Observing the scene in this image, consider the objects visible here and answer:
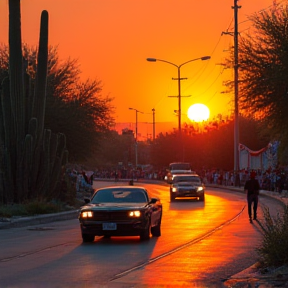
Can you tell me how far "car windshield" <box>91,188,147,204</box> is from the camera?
68.1 feet

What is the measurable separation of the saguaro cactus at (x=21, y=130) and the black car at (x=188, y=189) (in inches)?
555

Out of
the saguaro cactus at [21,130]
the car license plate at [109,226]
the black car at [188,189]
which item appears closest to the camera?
the car license plate at [109,226]

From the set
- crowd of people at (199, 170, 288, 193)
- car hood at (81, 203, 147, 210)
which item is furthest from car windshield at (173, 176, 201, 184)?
car hood at (81, 203, 147, 210)

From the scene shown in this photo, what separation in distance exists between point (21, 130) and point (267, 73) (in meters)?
10.8

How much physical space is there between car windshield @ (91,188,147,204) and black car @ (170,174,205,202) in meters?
23.5

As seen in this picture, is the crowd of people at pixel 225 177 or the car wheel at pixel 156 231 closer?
the car wheel at pixel 156 231

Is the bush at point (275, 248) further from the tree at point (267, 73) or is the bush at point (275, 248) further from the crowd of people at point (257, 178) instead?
the crowd of people at point (257, 178)

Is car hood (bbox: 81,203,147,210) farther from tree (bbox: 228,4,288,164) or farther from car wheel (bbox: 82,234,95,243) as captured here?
tree (bbox: 228,4,288,164)

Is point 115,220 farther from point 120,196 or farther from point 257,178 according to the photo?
point 257,178

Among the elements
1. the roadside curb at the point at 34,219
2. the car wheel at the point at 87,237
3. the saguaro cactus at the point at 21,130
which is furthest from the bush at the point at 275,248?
the saguaro cactus at the point at 21,130

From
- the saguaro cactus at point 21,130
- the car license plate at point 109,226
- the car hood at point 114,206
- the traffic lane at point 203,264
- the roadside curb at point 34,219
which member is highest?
the saguaro cactus at point 21,130

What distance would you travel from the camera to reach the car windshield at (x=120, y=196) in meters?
20.8

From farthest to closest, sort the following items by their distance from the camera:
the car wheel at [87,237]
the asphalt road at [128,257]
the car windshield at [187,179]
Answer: the car windshield at [187,179]
the car wheel at [87,237]
the asphalt road at [128,257]

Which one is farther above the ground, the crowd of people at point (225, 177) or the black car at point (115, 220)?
the crowd of people at point (225, 177)
